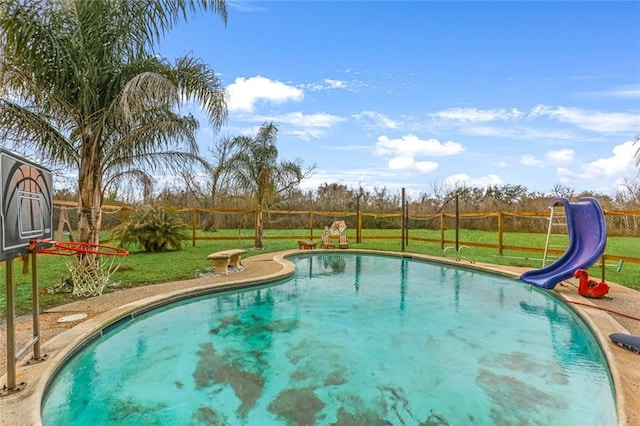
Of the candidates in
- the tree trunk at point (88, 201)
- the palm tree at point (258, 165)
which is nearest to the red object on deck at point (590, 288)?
the tree trunk at point (88, 201)

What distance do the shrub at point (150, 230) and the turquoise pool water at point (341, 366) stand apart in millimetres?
4970

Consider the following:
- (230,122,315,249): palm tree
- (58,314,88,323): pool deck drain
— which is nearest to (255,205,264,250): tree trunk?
(230,122,315,249): palm tree

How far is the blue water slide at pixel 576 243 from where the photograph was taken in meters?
5.83

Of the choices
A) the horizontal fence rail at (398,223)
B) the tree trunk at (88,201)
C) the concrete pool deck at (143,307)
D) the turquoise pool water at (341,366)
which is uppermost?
the tree trunk at (88,201)

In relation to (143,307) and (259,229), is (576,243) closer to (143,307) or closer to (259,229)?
(143,307)

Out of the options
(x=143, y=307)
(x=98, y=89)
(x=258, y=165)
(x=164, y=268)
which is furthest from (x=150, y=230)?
(x=143, y=307)

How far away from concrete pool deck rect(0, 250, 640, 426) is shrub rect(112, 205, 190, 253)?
12.6 feet

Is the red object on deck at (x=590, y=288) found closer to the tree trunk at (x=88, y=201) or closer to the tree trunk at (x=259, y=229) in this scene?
the tree trunk at (x=88, y=201)

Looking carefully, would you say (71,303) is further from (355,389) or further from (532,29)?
(532,29)

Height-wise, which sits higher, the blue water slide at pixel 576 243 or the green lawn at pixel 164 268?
the blue water slide at pixel 576 243

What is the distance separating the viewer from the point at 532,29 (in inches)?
318

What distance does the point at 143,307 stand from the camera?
4527mm

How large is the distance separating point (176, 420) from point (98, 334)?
5.94ft

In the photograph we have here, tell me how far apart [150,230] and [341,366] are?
8.16 meters
